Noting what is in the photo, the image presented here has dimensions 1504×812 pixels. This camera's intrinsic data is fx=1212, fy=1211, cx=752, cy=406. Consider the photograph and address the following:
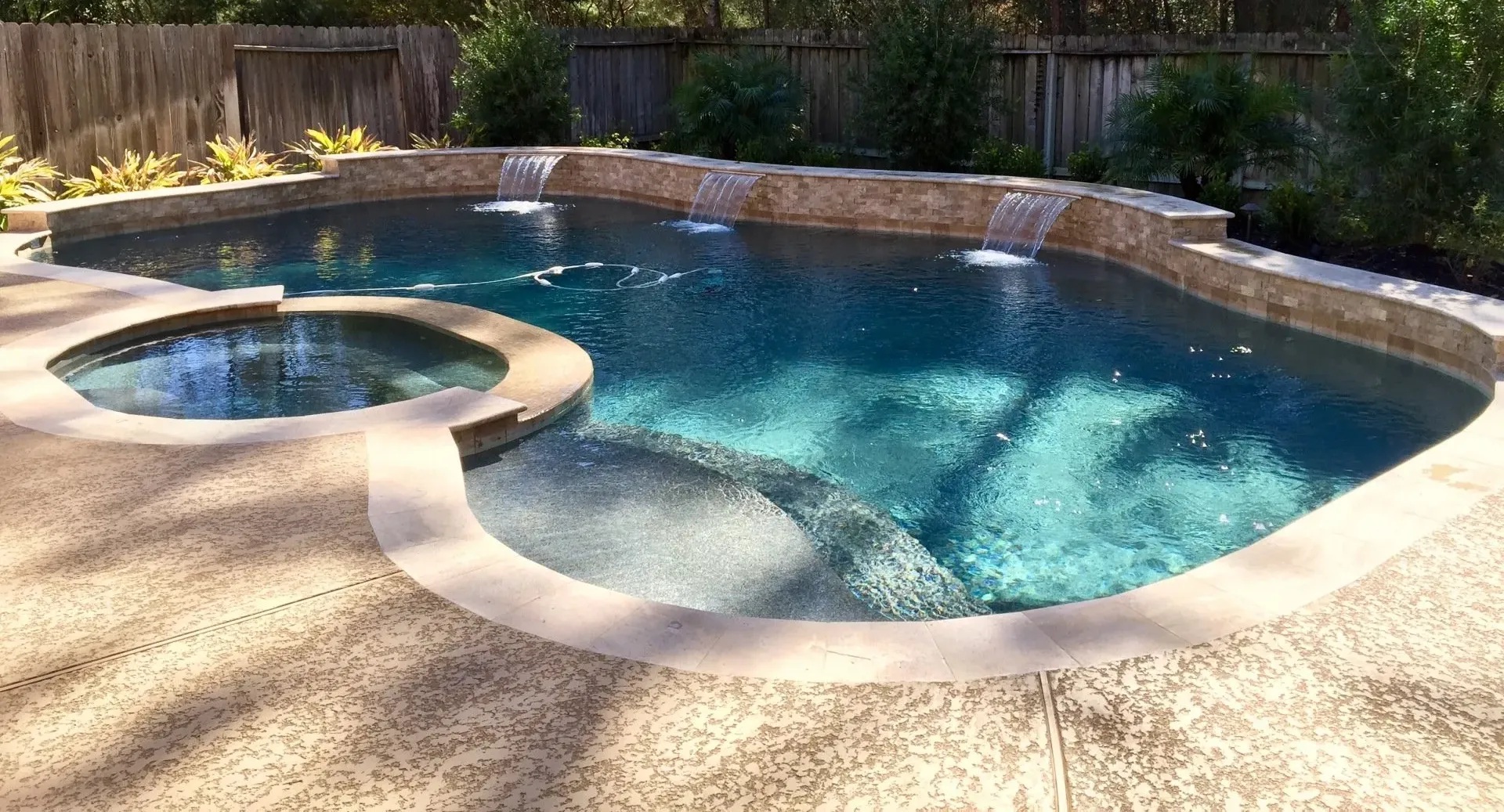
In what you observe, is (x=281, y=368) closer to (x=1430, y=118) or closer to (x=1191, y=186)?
(x=1430, y=118)

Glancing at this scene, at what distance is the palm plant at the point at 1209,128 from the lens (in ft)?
35.4

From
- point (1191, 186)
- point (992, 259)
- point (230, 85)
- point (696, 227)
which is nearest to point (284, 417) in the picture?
point (992, 259)

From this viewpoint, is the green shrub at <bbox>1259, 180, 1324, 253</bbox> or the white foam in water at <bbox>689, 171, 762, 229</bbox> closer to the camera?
the green shrub at <bbox>1259, 180, 1324, 253</bbox>

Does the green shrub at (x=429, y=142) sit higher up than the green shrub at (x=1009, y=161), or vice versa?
the green shrub at (x=429, y=142)

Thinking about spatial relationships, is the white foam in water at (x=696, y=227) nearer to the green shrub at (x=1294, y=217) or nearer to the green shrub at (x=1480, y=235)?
the green shrub at (x=1294, y=217)

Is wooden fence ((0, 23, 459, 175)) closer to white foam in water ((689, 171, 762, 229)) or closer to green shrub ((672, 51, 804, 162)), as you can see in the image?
green shrub ((672, 51, 804, 162))

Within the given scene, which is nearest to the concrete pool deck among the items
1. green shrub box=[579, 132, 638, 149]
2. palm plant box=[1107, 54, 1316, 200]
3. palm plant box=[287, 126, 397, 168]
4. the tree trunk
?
palm plant box=[1107, 54, 1316, 200]

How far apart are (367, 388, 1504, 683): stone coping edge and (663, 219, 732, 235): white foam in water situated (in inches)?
330

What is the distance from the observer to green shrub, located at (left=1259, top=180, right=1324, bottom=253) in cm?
1016

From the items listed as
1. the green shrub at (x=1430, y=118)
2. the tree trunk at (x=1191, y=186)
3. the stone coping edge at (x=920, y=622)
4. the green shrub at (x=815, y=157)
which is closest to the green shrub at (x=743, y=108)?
the green shrub at (x=815, y=157)

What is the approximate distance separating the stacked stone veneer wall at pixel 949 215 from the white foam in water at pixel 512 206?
0.63 meters

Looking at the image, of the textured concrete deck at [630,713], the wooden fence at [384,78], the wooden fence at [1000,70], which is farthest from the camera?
the wooden fence at [384,78]

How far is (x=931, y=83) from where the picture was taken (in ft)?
44.6

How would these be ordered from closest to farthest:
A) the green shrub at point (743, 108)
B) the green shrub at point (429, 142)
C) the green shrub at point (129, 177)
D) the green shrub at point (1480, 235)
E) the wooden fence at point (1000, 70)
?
the green shrub at point (1480, 235), the wooden fence at point (1000, 70), the green shrub at point (129, 177), the green shrub at point (743, 108), the green shrub at point (429, 142)
